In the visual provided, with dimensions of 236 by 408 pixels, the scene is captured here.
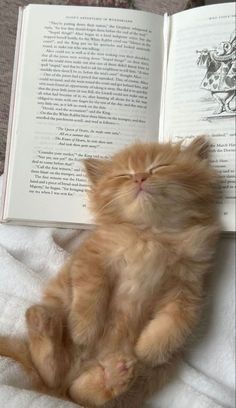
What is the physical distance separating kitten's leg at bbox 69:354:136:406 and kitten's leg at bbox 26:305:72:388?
0.13ft

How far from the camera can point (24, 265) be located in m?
1.22

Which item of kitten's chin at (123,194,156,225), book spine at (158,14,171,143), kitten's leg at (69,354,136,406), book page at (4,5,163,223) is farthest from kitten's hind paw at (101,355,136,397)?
book spine at (158,14,171,143)

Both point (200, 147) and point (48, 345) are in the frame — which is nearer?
point (48, 345)

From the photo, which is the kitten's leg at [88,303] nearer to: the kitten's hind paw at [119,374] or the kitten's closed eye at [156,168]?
the kitten's hind paw at [119,374]

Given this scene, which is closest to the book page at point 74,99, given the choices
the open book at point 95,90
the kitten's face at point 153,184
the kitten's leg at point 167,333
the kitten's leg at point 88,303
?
the open book at point 95,90

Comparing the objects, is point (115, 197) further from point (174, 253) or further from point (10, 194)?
point (10, 194)

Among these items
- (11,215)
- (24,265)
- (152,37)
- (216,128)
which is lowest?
(24,265)

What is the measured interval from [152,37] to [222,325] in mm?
665

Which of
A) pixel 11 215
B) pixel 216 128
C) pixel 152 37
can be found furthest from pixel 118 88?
pixel 11 215

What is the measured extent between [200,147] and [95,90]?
0.30 m

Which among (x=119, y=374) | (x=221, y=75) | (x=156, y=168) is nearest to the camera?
(x=119, y=374)

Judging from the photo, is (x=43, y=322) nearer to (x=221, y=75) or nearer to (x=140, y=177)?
(x=140, y=177)

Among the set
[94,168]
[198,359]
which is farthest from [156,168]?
[198,359]

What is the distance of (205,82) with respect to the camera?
46.3 inches
